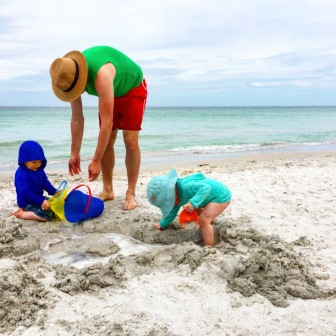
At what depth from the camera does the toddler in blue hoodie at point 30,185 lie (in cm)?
384

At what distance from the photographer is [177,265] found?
2734mm

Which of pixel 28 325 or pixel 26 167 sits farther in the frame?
pixel 26 167

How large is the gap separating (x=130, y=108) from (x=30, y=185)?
118 centimetres

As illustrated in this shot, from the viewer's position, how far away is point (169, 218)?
3.34 meters

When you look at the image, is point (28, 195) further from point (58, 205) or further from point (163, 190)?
point (163, 190)

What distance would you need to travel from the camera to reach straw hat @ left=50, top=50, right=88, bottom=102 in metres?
3.33

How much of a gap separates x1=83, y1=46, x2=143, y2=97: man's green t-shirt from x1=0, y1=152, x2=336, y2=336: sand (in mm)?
1165

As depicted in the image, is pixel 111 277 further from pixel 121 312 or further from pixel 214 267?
pixel 214 267

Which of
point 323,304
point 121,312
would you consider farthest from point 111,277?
point 323,304

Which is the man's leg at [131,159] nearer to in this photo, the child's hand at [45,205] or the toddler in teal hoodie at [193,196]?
the child's hand at [45,205]

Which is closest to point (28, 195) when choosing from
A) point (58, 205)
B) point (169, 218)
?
point (58, 205)

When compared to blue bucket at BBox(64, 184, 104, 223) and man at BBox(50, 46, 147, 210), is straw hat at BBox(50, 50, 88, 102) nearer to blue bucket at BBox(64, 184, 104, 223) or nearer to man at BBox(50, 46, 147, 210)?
man at BBox(50, 46, 147, 210)

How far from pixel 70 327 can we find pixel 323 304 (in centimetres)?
137

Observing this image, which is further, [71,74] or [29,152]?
[29,152]
